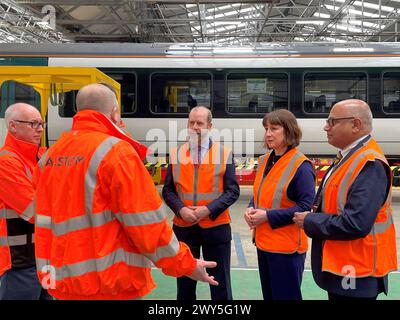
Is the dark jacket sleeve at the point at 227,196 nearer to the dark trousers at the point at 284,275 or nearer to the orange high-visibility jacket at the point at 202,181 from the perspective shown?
the orange high-visibility jacket at the point at 202,181

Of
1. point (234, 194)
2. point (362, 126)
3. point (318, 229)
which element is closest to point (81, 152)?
point (318, 229)

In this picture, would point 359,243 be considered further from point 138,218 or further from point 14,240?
point 14,240

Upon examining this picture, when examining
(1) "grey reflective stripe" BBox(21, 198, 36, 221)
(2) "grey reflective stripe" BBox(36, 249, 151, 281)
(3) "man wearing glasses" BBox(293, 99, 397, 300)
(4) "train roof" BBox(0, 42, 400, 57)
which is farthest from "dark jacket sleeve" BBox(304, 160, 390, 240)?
(4) "train roof" BBox(0, 42, 400, 57)

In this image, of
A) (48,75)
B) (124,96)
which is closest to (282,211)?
(48,75)

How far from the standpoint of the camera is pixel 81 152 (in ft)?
5.86

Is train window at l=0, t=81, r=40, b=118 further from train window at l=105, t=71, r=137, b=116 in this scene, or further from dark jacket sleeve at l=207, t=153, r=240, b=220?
dark jacket sleeve at l=207, t=153, r=240, b=220

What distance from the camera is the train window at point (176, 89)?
8602 mm

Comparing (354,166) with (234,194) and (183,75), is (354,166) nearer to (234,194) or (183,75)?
(234,194)

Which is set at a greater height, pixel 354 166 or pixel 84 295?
pixel 354 166

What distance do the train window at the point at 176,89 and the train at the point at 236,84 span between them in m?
0.02

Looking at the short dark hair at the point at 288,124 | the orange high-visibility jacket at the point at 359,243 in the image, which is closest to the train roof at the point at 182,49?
the short dark hair at the point at 288,124

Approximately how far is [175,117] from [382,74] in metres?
4.15

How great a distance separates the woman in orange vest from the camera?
2.75 meters
